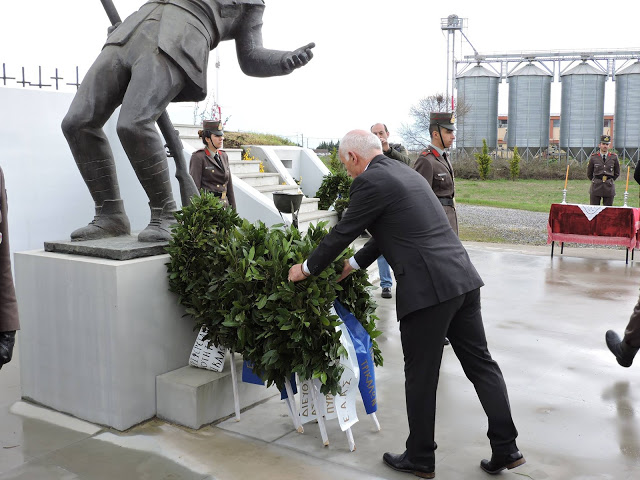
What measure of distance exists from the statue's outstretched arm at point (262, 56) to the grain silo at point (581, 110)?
32.7 meters

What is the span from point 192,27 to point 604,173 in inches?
416

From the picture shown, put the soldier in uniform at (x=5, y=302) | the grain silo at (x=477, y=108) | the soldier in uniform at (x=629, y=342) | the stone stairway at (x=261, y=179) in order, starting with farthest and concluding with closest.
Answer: the grain silo at (x=477, y=108), the stone stairway at (x=261, y=179), the soldier in uniform at (x=629, y=342), the soldier in uniform at (x=5, y=302)

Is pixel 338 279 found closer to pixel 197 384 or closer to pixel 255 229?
pixel 255 229

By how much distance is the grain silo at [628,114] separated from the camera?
32688mm

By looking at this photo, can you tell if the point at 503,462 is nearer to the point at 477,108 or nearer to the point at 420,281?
the point at 420,281

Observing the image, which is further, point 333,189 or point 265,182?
point 333,189

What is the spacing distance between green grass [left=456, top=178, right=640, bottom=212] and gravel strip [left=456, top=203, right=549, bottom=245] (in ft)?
4.04

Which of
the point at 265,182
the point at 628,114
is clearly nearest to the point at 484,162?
the point at 628,114

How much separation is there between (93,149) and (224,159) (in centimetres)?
328

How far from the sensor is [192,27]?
4051 mm

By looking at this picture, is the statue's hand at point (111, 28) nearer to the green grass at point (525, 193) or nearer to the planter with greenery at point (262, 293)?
the planter with greenery at point (262, 293)

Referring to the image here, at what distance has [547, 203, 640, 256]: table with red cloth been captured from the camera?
31.2 feet

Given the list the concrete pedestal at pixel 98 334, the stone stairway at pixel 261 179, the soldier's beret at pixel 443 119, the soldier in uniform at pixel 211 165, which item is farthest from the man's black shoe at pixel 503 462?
the stone stairway at pixel 261 179

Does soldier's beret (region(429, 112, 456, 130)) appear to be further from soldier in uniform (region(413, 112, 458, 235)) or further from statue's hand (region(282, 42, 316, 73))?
statue's hand (region(282, 42, 316, 73))
